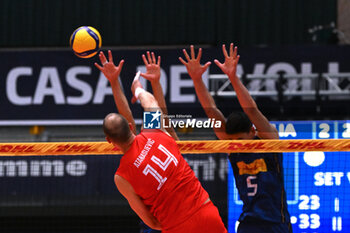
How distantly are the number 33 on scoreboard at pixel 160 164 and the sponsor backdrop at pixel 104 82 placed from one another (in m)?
8.31

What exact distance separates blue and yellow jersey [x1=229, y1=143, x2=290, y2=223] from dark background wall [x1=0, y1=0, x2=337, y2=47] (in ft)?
39.9

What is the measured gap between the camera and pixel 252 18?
16.2 metres

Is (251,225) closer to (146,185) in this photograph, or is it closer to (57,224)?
(146,185)

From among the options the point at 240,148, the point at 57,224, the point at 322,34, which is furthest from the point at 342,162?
the point at 322,34

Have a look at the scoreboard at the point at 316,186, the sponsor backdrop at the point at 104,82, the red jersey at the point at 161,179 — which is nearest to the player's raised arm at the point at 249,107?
the red jersey at the point at 161,179

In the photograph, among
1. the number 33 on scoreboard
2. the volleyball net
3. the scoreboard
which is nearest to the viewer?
the number 33 on scoreboard

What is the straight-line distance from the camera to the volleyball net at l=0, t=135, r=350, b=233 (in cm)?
561

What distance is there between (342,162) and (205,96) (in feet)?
7.68

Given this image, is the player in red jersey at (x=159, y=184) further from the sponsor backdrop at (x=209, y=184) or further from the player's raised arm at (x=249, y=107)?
the sponsor backdrop at (x=209, y=184)

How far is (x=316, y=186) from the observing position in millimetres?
6406

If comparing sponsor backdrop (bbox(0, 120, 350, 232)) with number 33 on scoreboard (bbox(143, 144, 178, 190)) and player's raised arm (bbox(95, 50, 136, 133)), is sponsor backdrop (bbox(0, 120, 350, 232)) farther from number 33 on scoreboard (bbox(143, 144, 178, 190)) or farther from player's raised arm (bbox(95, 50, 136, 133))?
number 33 on scoreboard (bbox(143, 144, 178, 190))

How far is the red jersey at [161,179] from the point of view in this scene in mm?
3832

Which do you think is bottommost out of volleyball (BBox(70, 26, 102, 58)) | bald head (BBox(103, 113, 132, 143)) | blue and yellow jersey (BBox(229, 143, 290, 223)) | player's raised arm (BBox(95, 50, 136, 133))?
blue and yellow jersey (BBox(229, 143, 290, 223))

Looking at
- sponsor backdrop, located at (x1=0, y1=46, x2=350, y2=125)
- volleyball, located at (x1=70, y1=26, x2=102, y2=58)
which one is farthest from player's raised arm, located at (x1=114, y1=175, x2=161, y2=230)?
sponsor backdrop, located at (x1=0, y1=46, x2=350, y2=125)
